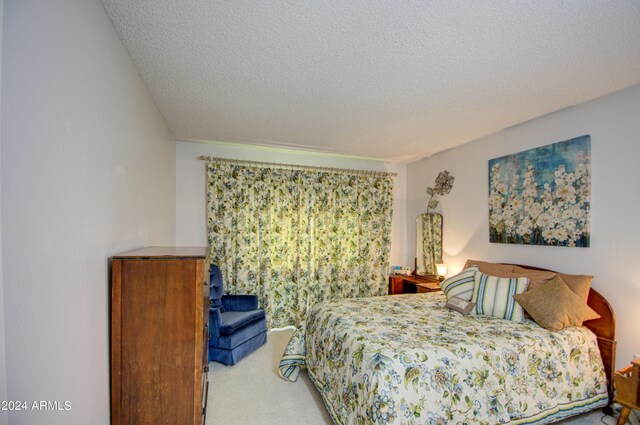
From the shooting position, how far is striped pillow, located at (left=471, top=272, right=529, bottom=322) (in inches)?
95.7

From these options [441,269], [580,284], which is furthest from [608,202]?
[441,269]

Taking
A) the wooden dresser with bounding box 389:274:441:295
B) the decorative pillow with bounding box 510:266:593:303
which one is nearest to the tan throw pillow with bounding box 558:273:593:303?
the decorative pillow with bounding box 510:266:593:303

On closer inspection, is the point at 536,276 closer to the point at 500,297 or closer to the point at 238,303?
the point at 500,297

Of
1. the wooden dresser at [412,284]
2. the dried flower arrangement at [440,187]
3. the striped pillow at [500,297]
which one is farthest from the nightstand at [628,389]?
the dried flower arrangement at [440,187]

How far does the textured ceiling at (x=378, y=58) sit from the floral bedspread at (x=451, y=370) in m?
1.83

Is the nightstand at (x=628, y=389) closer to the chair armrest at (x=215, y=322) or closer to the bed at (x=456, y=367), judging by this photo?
the bed at (x=456, y=367)

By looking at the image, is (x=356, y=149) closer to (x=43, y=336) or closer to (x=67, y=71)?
(x=67, y=71)

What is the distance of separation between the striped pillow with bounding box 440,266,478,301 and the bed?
350mm

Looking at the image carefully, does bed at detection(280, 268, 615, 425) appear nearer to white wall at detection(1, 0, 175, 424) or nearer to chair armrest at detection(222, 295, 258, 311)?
chair armrest at detection(222, 295, 258, 311)

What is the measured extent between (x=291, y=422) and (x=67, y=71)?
2.43 metres

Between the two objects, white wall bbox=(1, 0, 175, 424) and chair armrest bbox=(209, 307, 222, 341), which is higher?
white wall bbox=(1, 0, 175, 424)

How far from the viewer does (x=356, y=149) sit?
407 centimetres

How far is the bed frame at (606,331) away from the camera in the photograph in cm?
222

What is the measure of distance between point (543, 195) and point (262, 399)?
3.18 m
